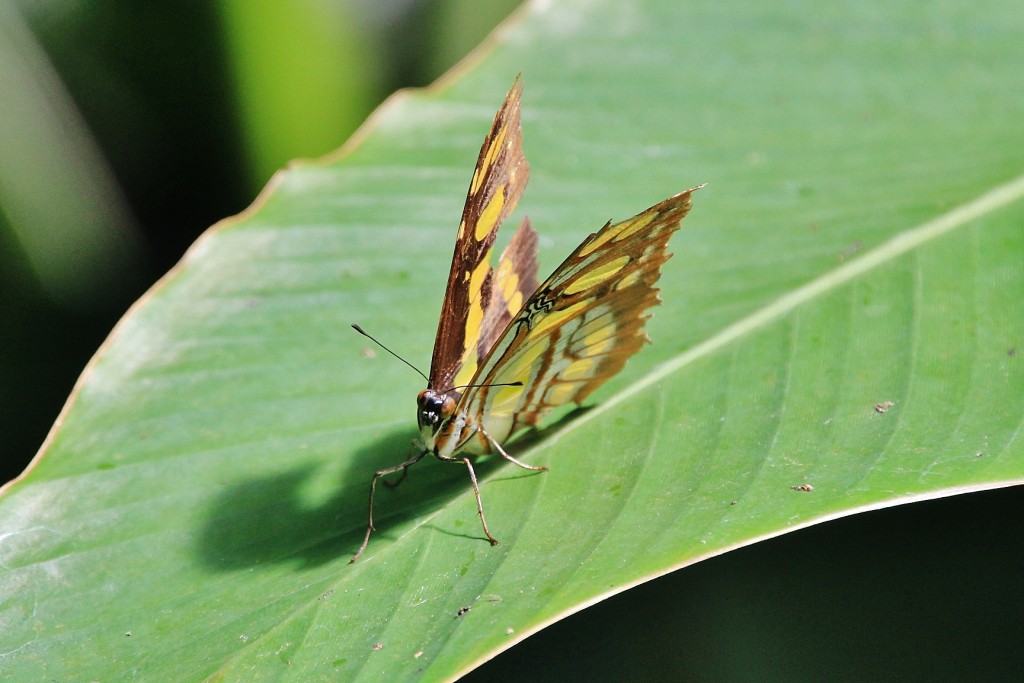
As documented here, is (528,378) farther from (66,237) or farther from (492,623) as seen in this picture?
(66,237)

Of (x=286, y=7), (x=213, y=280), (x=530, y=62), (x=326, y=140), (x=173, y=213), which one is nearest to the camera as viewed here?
(x=213, y=280)

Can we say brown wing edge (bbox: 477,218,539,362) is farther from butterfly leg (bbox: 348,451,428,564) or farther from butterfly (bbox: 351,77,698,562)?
butterfly leg (bbox: 348,451,428,564)

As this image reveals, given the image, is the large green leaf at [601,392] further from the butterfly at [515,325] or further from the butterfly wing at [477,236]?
the butterfly wing at [477,236]

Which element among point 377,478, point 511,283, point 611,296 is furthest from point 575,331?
point 377,478

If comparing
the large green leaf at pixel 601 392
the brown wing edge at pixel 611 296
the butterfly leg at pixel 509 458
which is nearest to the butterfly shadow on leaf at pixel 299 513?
the large green leaf at pixel 601 392

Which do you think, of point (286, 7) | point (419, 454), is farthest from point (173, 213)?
point (419, 454)

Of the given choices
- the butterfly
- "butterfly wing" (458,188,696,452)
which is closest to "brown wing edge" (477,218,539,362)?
the butterfly
